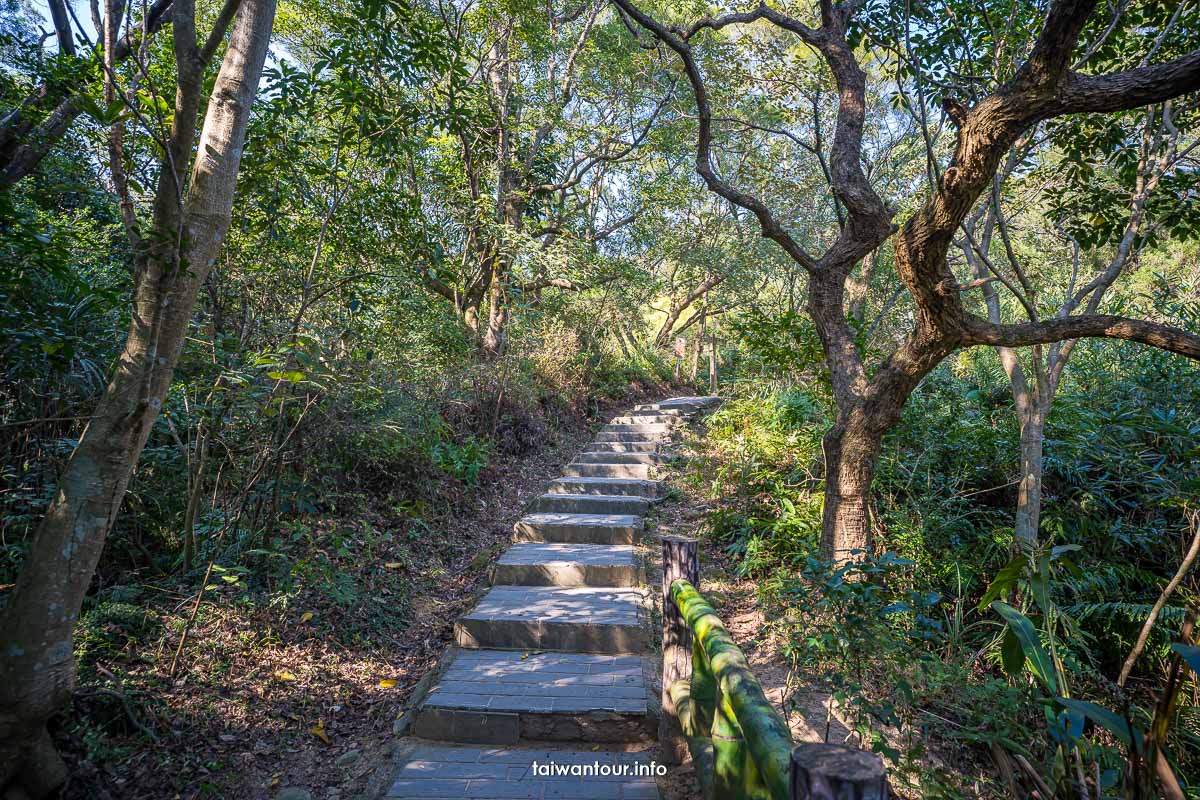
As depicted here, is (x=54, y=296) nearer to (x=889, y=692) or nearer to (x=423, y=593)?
(x=423, y=593)

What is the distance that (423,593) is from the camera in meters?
4.98

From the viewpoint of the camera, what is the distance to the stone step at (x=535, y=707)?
3.46 meters

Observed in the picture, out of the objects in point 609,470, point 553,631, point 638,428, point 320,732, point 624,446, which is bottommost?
point 320,732

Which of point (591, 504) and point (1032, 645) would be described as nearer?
point (1032, 645)

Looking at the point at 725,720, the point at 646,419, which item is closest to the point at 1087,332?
the point at 725,720

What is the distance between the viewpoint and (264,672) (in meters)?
3.47

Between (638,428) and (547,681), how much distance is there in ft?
20.4

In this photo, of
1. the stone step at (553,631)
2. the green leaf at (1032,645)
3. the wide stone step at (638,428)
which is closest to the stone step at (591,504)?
the stone step at (553,631)

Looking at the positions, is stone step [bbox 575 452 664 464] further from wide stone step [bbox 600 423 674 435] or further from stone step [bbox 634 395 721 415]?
stone step [bbox 634 395 721 415]

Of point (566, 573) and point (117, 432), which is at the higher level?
point (117, 432)

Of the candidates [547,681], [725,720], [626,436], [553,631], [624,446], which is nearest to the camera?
[725,720]

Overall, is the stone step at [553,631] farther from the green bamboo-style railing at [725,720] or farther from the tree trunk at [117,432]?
the tree trunk at [117,432]

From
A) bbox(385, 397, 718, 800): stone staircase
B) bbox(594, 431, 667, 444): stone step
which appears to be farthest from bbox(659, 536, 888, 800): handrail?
bbox(594, 431, 667, 444): stone step

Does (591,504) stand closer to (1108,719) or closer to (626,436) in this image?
(626,436)
